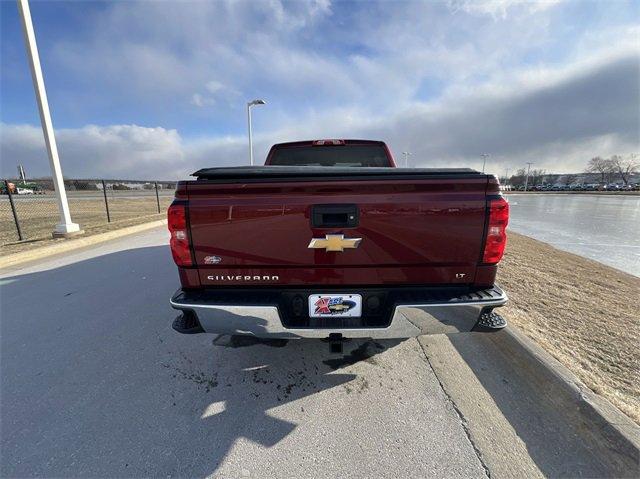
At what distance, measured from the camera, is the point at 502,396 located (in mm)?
2293

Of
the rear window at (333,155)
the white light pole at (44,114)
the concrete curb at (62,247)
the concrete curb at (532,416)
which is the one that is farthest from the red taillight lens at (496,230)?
the white light pole at (44,114)

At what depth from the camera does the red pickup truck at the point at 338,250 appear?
1974 millimetres

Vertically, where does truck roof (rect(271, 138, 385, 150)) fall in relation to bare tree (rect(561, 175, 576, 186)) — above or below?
above

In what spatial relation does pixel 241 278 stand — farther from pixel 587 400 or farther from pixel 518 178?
pixel 518 178

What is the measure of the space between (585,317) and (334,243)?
347 centimetres

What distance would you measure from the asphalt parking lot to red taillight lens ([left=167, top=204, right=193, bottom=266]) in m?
1.14

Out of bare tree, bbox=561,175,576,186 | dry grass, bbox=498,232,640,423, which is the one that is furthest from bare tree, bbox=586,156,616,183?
dry grass, bbox=498,232,640,423

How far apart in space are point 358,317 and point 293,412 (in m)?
0.85

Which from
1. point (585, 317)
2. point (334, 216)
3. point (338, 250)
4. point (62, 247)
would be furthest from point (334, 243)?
point (62, 247)

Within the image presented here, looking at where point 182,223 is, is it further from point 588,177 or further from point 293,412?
point 588,177

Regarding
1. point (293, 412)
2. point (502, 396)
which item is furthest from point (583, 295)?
point (293, 412)

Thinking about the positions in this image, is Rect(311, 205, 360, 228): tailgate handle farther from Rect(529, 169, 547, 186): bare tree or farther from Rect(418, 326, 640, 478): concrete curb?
Rect(529, 169, 547, 186): bare tree

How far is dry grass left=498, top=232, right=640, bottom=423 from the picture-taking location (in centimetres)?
242

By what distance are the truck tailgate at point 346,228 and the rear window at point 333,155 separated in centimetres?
237
